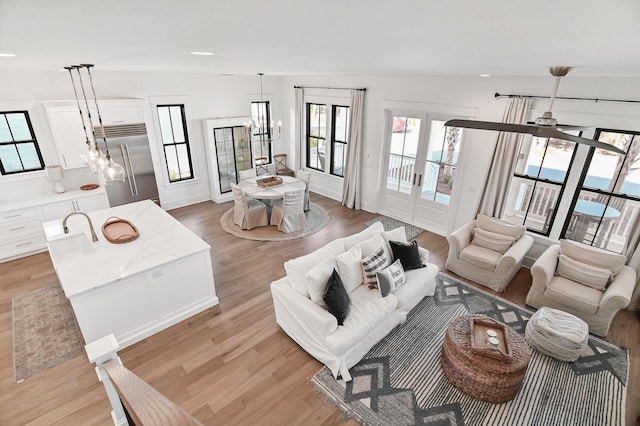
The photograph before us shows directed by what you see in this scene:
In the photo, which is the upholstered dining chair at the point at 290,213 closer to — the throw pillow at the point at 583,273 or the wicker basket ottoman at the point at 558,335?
the wicker basket ottoman at the point at 558,335

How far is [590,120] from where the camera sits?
4.09 meters

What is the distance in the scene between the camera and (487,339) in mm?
3037

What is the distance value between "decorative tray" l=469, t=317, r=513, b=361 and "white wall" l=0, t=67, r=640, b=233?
2.74m

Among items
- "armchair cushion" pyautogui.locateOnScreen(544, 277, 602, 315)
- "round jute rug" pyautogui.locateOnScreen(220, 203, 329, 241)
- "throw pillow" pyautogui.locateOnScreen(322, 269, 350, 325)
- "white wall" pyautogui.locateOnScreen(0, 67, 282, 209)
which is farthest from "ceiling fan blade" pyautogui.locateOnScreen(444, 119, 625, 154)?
"white wall" pyautogui.locateOnScreen(0, 67, 282, 209)

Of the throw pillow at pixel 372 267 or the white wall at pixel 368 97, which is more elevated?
the white wall at pixel 368 97

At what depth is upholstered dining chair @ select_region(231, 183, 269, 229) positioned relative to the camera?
5.96 m

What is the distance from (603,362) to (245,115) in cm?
760

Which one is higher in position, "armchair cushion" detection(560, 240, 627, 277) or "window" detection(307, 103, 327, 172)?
"window" detection(307, 103, 327, 172)

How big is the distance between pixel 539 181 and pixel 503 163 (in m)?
0.59

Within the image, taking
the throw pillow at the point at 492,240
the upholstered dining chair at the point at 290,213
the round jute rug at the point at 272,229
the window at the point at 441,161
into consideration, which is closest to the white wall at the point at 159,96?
the round jute rug at the point at 272,229

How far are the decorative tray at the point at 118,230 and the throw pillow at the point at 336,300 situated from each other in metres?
2.59

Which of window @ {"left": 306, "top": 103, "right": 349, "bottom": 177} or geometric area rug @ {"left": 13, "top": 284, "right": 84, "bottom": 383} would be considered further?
window @ {"left": 306, "top": 103, "right": 349, "bottom": 177}

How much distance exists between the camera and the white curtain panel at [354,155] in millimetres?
6521

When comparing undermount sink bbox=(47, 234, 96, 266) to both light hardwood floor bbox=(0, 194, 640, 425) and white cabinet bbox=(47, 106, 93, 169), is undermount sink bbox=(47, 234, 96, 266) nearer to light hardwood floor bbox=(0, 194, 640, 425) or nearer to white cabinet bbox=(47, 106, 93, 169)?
light hardwood floor bbox=(0, 194, 640, 425)
